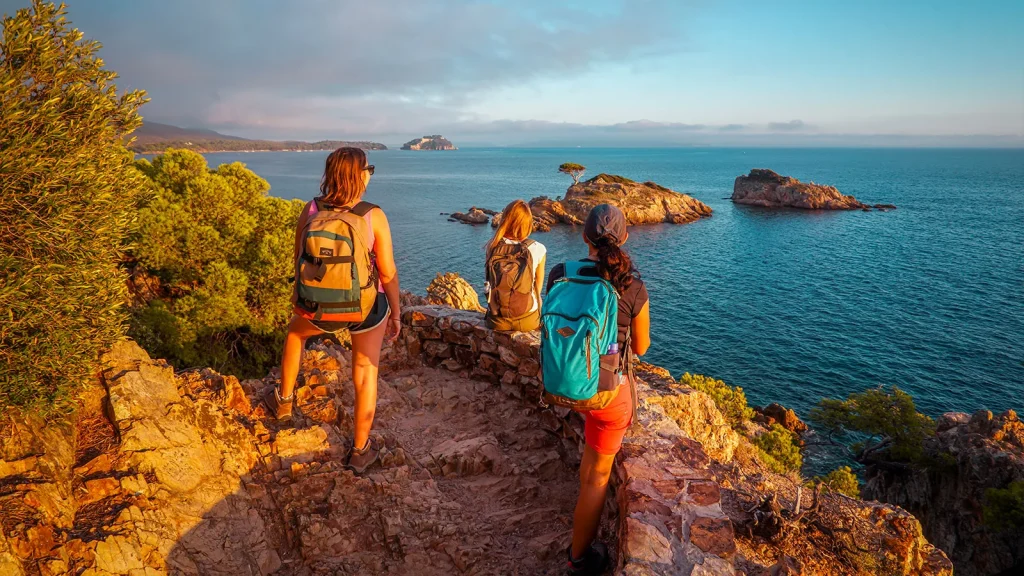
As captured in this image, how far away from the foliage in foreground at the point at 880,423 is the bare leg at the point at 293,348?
24884mm

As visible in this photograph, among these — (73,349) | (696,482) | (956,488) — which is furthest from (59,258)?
(956,488)

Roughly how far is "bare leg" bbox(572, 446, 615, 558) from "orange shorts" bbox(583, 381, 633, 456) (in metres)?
0.06

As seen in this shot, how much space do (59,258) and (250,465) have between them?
2.18 m

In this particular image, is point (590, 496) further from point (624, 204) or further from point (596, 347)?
point (624, 204)

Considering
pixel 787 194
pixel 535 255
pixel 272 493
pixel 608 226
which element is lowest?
pixel 272 493

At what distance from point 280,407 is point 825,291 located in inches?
1872

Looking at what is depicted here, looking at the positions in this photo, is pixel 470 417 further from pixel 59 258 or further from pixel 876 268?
pixel 876 268

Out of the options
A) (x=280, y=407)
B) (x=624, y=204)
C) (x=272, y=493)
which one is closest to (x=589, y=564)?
(x=272, y=493)

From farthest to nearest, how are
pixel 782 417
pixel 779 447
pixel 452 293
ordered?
1. pixel 782 417
2. pixel 779 447
3. pixel 452 293

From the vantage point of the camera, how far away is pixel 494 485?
5.34 metres

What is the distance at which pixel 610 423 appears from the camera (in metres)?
3.69

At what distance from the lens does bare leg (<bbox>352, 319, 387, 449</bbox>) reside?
182 inches

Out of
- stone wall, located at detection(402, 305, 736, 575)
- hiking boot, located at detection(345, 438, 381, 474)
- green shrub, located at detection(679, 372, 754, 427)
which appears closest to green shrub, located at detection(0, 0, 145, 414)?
hiking boot, located at detection(345, 438, 381, 474)

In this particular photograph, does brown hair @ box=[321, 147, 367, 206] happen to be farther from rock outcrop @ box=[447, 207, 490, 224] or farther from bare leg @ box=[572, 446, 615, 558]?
rock outcrop @ box=[447, 207, 490, 224]
